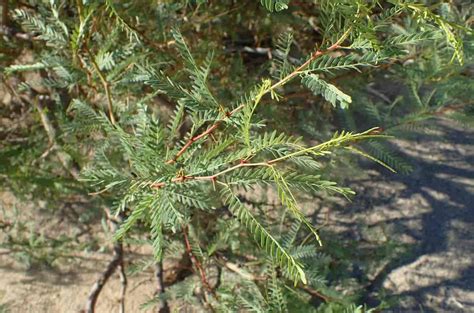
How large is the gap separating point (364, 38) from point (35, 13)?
1.15 meters

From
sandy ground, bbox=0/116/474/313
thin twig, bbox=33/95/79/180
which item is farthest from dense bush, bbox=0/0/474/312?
sandy ground, bbox=0/116/474/313

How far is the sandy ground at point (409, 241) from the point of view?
6.25ft

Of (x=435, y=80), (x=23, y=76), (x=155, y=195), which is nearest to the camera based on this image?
(x=155, y=195)

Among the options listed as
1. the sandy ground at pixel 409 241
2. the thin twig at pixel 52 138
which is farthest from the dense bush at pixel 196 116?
the sandy ground at pixel 409 241

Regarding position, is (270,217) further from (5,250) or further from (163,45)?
(5,250)

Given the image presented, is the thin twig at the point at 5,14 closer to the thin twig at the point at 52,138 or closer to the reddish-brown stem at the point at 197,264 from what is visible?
the thin twig at the point at 52,138

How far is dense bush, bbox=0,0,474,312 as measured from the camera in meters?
1.07

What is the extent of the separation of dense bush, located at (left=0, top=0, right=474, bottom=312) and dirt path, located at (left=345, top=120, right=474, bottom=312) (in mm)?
166

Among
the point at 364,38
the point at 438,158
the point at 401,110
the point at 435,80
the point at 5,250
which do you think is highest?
the point at 364,38

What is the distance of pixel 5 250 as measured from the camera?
2.01 metres

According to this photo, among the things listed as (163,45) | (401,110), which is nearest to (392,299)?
(401,110)

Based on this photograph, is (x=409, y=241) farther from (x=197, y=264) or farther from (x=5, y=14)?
(x=5, y=14)

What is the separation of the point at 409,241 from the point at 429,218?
0.11 m

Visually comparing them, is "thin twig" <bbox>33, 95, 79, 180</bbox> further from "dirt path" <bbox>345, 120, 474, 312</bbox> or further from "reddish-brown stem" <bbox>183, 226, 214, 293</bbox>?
"dirt path" <bbox>345, 120, 474, 312</bbox>
